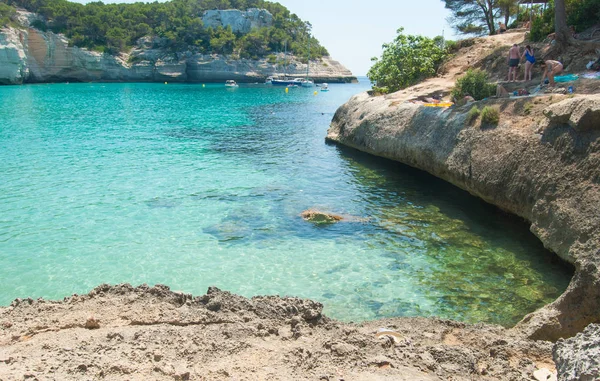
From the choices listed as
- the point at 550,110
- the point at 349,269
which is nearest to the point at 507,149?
the point at 550,110

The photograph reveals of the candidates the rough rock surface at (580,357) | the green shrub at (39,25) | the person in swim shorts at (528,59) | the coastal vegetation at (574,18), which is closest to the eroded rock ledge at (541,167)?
the rough rock surface at (580,357)

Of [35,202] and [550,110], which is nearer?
[550,110]

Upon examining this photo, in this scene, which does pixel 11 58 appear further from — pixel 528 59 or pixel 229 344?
pixel 229 344

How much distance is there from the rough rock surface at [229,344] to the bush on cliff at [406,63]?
26176mm

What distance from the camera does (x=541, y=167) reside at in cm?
1444

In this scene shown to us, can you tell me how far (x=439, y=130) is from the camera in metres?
20.7

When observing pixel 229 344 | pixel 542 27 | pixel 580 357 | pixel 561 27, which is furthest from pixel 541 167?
pixel 542 27

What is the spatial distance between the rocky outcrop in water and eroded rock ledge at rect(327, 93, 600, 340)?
105 metres

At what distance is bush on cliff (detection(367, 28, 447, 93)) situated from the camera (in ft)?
108

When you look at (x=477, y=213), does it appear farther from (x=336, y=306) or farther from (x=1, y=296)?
(x=1, y=296)

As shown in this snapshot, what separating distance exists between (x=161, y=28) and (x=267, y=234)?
480 ft

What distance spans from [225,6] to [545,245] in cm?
18032

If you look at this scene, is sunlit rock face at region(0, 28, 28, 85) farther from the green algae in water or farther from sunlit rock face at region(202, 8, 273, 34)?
the green algae in water

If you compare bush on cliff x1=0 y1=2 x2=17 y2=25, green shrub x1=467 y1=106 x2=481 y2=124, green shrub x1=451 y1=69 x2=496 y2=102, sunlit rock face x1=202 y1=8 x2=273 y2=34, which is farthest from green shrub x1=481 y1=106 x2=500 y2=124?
sunlit rock face x1=202 y1=8 x2=273 y2=34
